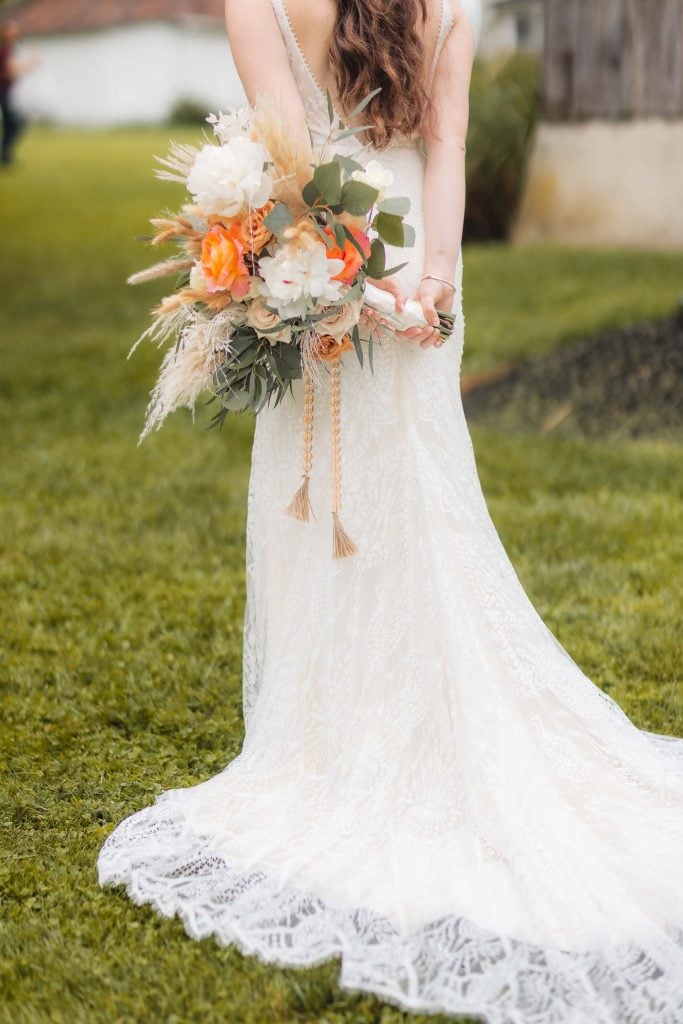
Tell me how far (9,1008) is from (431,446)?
1566mm

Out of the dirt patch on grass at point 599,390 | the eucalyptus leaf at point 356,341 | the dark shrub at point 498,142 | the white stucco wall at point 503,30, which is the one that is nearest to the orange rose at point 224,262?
the eucalyptus leaf at point 356,341

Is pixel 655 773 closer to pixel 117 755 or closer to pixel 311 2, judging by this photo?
pixel 117 755

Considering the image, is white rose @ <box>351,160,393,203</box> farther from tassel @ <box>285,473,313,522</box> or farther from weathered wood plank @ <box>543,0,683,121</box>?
weathered wood plank @ <box>543,0,683,121</box>

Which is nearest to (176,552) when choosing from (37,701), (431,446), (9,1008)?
(37,701)

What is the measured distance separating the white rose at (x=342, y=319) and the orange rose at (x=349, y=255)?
0.06 m

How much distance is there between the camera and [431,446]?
3109 mm

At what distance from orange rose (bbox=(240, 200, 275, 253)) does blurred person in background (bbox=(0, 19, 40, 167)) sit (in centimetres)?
2243

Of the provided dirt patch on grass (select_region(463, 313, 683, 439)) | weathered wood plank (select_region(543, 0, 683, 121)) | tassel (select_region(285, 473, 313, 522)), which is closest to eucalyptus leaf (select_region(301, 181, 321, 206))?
tassel (select_region(285, 473, 313, 522))

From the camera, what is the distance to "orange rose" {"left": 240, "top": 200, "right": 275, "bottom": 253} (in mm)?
2721

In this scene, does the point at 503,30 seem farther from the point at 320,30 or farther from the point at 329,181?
the point at 329,181

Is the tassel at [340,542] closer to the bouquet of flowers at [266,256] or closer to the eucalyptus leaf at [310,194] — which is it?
the bouquet of flowers at [266,256]

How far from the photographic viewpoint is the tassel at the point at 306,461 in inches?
119

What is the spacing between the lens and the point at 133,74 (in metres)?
47.7

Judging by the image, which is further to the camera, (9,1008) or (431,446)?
(431,446)
